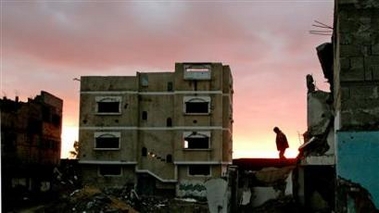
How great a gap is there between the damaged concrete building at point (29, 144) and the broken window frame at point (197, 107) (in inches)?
386

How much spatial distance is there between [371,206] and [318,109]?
266 inches

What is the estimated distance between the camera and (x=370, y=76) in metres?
6.41

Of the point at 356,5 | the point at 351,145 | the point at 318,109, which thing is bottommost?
the point at 351,145

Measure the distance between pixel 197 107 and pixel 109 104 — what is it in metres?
6.86

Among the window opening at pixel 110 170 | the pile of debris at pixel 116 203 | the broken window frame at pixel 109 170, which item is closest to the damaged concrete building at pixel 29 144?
the pile of debris at pixel 116 203

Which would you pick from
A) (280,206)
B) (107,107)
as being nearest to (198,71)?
(107,107)

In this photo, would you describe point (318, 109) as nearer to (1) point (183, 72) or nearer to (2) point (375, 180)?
(2) point (375, 180)

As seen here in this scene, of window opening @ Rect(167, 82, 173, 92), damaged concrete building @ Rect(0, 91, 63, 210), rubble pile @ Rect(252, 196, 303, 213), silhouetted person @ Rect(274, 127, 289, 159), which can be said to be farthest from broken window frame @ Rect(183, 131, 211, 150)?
rubble pile @ Rect(252, 196, 303, 213)

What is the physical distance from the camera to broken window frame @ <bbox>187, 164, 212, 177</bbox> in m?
39.2

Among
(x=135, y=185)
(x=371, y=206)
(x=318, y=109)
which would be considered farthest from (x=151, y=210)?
(x=371, y=206)

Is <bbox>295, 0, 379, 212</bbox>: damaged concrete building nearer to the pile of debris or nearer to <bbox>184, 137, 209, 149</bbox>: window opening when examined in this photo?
the pile of debris

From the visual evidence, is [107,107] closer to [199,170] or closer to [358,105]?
[199,170]

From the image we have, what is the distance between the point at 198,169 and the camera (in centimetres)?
3950

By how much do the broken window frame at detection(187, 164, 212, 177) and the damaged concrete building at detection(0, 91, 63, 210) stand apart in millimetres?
10248
